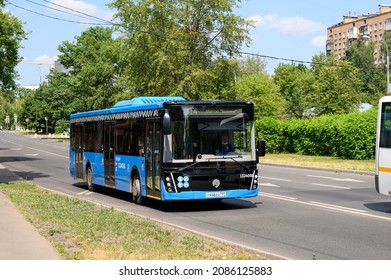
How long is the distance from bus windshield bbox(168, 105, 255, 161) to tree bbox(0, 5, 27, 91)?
86.2ft

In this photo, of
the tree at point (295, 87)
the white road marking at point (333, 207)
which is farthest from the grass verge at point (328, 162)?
the tree at point (295, 87)

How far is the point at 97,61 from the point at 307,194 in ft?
209

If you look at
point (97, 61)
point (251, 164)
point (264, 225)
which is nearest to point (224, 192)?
point (251, 164)

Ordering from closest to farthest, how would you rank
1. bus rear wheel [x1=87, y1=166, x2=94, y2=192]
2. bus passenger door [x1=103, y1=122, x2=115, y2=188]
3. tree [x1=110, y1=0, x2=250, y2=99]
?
bus passenger door [x1=103, y1=122, x2=115, y2=188] → bus rear wheel [x1=87, y1=166, x2=94, y2=192] → tree [x1=110, y1=0, x2=250, y2=99]

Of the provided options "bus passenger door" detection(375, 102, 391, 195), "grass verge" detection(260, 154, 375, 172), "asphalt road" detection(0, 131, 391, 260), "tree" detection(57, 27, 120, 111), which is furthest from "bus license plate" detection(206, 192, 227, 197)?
"tree" detection(57, 27, 120, 111)

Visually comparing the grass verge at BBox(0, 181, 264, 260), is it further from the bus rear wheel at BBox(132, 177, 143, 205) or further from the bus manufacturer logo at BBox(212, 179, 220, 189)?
the bus manufacturer logo at BBox(212, 179, 220, 189)

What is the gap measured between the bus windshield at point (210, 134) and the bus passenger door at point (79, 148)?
7992 mm

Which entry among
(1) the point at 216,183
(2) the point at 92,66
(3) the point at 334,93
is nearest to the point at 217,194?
(1) the point at 216,183

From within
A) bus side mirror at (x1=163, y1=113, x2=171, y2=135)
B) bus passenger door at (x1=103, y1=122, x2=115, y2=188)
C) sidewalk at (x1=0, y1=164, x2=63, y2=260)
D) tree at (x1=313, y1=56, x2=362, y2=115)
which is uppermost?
tree at (x1=313, y1=56, x2=362, y2=115)

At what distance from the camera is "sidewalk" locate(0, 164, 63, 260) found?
8.11 meters

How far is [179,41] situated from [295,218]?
35.1 meters

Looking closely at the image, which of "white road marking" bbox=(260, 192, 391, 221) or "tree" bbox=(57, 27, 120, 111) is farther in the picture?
"tree" bbox=(57, 27, 120, 111)

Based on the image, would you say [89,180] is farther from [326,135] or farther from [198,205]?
[326,135]

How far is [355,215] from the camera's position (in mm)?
13375
